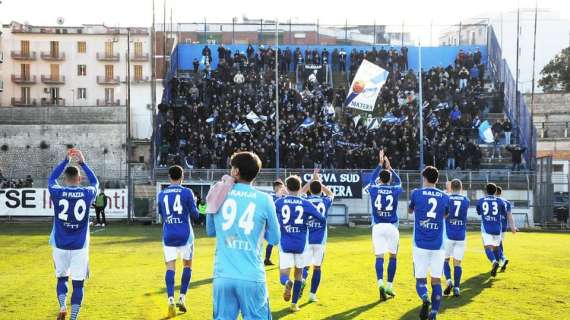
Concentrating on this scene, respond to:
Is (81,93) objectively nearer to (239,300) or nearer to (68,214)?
(68,214)

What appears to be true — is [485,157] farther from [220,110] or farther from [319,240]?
[319,240]

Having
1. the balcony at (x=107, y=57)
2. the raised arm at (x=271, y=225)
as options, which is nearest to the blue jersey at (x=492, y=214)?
the raised arm at (x=271, y=225)

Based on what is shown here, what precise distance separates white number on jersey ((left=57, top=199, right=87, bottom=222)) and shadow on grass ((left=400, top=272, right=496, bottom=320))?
224 inches

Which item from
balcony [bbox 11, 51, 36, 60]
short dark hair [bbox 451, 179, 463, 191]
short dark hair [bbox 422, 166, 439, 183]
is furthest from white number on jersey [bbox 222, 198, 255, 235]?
balcony [bbox 11, 51, 36, 60]

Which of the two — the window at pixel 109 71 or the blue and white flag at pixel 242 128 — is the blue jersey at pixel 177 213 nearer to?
the blue and white flag at pixel 242 128

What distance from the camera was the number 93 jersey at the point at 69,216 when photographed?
11523 millimetres

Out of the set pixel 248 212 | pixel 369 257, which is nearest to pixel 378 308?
pixel 248 212

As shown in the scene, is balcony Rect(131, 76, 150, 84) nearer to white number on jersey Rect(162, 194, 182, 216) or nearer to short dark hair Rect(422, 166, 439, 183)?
white number on jersey Rect(162, 194, 182, 216)

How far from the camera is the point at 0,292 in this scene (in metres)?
15.5

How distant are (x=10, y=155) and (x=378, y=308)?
53080 mm

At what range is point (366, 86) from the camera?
45.9 m

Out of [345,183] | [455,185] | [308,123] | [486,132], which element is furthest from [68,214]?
[486,132]

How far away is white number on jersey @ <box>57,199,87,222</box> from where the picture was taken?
455 inches

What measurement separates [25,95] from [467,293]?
8487 centimetres
